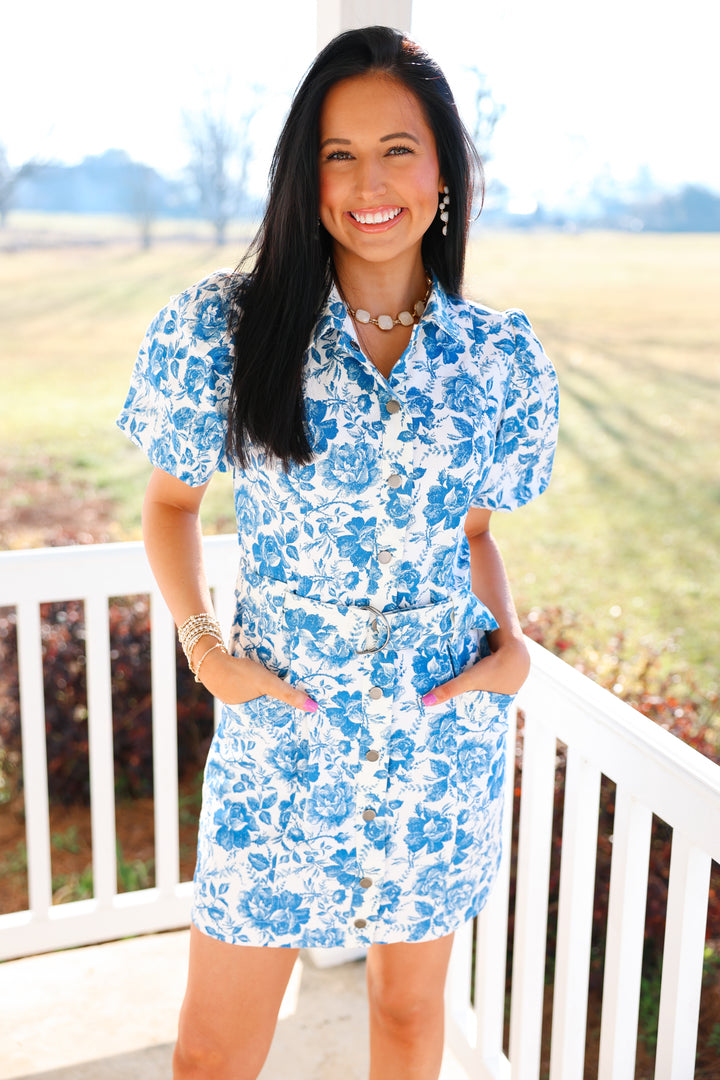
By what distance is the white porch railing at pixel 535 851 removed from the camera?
1465 millimetres

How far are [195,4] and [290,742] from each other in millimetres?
7463

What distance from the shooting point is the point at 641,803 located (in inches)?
60.9

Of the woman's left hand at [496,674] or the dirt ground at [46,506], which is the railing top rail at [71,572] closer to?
the woman's left hand at [496,674]

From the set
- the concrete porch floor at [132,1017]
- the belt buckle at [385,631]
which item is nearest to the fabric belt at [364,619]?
the belt buckle at [385,631]

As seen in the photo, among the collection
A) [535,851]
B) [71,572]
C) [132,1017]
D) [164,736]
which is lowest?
[132,1017]

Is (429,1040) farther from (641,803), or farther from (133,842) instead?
(133,842)

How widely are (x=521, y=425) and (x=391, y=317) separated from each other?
0.26 metres

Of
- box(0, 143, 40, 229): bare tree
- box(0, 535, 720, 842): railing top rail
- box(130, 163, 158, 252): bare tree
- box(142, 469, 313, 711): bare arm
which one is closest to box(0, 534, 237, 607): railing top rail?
box(0, 535, 720, 842): railing top rail

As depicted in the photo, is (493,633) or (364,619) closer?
(364,619)

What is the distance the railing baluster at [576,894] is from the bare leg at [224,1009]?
1.76ft

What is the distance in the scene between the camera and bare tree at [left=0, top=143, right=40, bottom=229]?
7238 mm

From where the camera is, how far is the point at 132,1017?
2369mm

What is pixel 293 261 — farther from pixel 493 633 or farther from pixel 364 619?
pixel 493 633

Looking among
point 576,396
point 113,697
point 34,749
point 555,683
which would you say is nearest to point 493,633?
point 555,683
